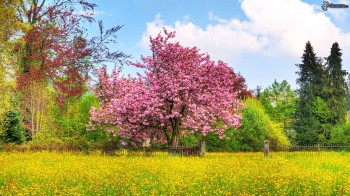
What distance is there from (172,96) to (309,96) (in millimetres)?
39463

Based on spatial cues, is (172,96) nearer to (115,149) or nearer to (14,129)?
(115,149)

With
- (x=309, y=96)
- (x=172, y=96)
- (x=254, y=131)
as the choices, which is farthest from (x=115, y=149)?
(x=309, y=96)

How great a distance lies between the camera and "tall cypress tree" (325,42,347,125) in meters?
59.0

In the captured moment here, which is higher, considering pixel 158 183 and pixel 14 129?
pixel 14 129

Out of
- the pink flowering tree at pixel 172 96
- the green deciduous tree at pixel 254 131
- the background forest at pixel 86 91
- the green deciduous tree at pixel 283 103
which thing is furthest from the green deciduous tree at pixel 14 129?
the green deciduous tree at pixel 283 103

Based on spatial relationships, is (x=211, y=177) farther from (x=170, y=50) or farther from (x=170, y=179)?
(x=170, y=50)

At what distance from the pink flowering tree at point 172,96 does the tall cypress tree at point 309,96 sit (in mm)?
32879

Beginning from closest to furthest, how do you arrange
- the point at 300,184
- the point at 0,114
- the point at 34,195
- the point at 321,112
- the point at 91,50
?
the point at 34,195
the point at 300,184
the point at 91,50
the point at 0,114
the point at 321,112

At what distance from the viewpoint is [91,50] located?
1593 centimetres

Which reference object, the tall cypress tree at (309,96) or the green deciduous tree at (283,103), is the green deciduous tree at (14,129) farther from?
the tall cypress tree at (309,96)

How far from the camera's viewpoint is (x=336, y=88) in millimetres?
61031

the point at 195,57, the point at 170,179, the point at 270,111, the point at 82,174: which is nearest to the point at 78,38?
the point at 82,174

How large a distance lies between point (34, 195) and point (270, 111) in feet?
173

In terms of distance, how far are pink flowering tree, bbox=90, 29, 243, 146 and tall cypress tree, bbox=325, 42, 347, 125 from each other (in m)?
37.1
